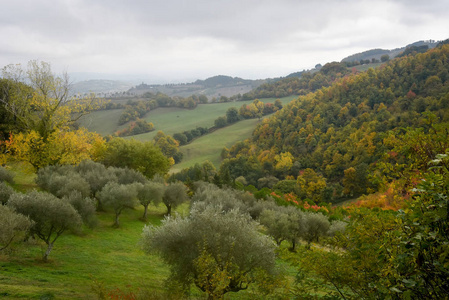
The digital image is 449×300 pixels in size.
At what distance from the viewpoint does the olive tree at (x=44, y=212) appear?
18656 mm

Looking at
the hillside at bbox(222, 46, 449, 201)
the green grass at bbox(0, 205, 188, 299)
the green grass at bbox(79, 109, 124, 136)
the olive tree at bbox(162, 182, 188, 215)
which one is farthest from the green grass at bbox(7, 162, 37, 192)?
the green grass at bbox(79, 109, 124, 136)

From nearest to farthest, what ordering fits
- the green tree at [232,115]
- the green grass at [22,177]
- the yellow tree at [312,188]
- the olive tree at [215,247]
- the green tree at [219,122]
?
the olive tree at [215,247], the green grass at [22,177], the yellow tree at [312,188], the green tree at [219,122], the green tree at [232,115]

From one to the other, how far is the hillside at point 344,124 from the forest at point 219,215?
3.51 ft

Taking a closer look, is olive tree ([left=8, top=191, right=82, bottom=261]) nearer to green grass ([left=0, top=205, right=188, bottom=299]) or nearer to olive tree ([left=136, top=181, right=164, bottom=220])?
green grass ([left=0, top=205, right=188, bottom=299])

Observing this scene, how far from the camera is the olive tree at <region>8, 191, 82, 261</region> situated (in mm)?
18656

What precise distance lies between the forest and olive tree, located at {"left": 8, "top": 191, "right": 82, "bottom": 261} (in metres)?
0.08

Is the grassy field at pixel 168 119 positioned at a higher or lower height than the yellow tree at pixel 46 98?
lower

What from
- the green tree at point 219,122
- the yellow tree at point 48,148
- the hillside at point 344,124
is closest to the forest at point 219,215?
the yellow tree at point 48,148

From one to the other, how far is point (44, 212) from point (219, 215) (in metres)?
13.0

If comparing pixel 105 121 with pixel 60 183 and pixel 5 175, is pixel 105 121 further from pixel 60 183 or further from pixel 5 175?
pixel 60 183

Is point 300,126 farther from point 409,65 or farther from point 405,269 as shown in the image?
point 405,269

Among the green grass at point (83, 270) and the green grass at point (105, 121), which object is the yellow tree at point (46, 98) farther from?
the green grass at point (105, 121)

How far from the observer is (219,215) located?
15500 mm

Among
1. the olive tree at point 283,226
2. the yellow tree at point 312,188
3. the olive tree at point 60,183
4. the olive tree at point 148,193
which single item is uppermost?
the olive tree at point 60,183
